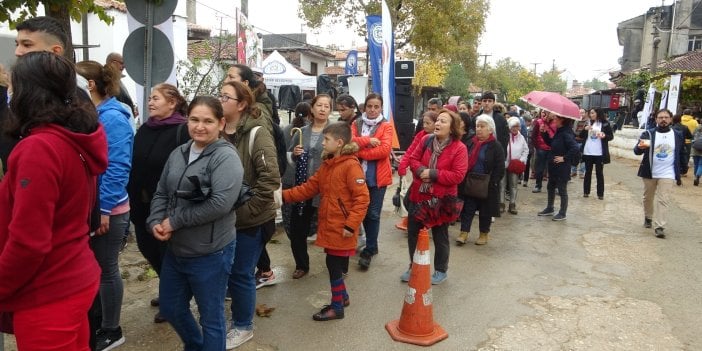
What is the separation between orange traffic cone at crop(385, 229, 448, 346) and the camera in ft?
12.2

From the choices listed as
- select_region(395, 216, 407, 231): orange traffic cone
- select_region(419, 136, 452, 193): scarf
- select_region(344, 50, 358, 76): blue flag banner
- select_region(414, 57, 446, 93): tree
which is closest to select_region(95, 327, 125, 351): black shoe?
select_region(419, 136, 452, 193): scarf

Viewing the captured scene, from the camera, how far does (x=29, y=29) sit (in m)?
2.79

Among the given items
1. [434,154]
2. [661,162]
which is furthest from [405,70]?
[434,154]

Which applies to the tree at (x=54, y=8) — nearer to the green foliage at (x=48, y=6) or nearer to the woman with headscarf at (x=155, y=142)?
the green foliage at (x=48, y=6)

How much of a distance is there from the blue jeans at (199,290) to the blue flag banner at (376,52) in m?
6.66

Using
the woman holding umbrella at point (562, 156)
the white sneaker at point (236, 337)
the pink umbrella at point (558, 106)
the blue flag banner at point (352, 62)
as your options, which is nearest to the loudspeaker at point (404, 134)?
the woman holding umbrella at point (562, 156)

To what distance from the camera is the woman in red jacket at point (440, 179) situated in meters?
4.60

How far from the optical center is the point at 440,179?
4586 millimetres

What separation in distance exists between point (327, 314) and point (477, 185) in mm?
2754

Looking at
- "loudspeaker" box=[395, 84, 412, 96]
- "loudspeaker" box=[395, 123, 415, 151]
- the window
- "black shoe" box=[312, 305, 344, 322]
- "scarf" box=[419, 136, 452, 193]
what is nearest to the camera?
"black shoe" box=[312, 305, 344, 322]

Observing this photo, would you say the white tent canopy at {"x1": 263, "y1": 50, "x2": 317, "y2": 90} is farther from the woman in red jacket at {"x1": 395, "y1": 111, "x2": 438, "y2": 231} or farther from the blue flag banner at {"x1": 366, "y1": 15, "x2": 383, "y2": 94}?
the woman in red jacket at {"x1": 395, "y1": 111, "x2": 438, "y2": 231}

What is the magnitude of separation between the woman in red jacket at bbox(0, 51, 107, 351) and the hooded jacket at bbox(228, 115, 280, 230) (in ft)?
4.20

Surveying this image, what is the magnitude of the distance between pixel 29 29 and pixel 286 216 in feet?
9.08

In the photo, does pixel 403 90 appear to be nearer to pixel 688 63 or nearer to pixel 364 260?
pixel 364 260
